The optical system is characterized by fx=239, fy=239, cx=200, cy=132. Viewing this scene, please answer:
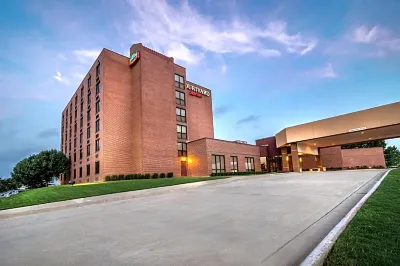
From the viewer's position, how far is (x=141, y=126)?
2988 cm

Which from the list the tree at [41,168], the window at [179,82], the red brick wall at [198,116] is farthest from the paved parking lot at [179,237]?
the tree at [41,168]

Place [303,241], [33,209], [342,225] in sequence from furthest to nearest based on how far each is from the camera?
[33,209]
[342,225]
[303,241]

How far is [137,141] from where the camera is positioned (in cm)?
3036

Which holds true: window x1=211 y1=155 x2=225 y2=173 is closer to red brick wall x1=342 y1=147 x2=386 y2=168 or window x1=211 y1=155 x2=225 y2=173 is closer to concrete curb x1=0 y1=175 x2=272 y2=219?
concrete curb x1=0 y1=175 x2=272 y2=219

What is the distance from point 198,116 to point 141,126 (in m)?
13.2

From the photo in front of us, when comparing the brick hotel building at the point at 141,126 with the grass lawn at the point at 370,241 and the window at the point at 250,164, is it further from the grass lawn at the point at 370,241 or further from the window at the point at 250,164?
the grass lawn at the point at 370,241

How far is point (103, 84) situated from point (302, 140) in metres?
28.9

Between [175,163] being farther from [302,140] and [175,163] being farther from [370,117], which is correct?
[370,117]

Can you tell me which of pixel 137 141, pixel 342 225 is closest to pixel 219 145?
pixel 137 141

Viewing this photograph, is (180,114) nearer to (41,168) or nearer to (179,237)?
(41,168)

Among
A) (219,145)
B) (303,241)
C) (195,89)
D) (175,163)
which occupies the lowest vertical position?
(303,241)

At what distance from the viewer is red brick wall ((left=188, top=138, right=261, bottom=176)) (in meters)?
31.8

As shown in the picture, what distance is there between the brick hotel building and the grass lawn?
25812 millimetres

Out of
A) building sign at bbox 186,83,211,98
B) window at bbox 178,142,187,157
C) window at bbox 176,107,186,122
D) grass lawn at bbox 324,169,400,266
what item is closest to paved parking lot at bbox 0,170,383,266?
grass lawn at bbox 324,169,400,266
